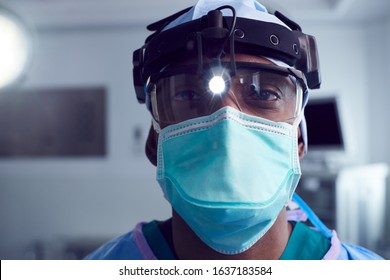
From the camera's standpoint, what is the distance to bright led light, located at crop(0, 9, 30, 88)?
0.92 m

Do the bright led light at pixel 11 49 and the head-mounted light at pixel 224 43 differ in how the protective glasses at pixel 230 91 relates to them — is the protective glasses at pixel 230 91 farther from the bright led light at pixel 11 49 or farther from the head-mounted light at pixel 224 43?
the bright led light at pixel 11 49

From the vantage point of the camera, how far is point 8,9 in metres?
0.88

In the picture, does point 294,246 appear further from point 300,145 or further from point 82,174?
point 82,174

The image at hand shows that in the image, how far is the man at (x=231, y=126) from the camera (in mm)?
454

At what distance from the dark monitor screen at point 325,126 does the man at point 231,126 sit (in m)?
1.17

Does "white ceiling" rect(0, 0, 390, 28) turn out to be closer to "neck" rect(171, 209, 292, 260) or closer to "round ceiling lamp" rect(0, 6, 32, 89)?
"round ceiling lamp" rect(0, 6, 32, 89)

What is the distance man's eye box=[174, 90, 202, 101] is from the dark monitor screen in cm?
128

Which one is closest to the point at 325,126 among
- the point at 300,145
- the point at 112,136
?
the point at 112,136

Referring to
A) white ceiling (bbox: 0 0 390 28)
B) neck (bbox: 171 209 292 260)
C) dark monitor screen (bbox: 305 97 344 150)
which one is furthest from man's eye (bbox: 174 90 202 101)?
dark monitor screen (bbox: 305 97 344 150)

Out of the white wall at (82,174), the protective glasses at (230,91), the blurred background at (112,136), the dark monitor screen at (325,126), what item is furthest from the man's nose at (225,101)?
the dark monitor screen at (325,126)

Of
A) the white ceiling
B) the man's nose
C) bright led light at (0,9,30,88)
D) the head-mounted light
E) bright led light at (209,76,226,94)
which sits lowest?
the man's nose

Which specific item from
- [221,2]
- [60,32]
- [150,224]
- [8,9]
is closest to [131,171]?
[60,32]

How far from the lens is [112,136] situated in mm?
1780

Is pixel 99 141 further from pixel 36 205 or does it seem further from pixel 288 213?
pixel 288 213
